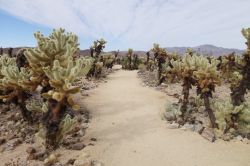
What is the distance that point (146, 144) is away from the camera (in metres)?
8.52

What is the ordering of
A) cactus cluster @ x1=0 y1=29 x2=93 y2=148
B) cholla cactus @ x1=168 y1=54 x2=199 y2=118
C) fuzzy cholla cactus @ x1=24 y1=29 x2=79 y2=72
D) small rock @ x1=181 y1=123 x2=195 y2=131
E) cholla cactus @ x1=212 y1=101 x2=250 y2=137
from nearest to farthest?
cactus cluster @ x1=0 y1=29 x2=93 y2=148, fuzzy cholla cactus @ x1=24 y1=29 x2=79 y2=72, cholla cactus @ x1=212 y1=101 x2=250 y2=137, small rock @ x1=181 y1=123 x2=195 y2=131, cholla cactus @ x1=168 y1=54 x2=199 y2=118

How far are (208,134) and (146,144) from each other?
6.35 feet

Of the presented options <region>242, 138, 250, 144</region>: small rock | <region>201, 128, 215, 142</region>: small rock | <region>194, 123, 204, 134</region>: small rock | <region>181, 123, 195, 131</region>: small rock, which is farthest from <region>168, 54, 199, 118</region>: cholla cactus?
<region>242, 138, 250, 144</region>: small rock

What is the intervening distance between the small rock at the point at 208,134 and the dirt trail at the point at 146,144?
158mm

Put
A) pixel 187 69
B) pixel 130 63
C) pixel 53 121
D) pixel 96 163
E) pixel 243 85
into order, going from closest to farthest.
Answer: pixel 96 163, pixel 53 121, pixel 187 69, pixel 243 85, pixel 130 63

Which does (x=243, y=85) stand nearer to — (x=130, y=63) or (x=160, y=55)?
(x=160, y=55)

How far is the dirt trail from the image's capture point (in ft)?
25.2

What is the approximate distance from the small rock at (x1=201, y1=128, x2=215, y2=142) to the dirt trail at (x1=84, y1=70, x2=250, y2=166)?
0.16 meters

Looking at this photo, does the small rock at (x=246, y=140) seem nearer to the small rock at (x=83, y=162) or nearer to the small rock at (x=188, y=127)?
the small rock at (x=188, y=127)

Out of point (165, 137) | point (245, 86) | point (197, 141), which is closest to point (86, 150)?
point (165, 137)

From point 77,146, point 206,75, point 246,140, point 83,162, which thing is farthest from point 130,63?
point 83,162

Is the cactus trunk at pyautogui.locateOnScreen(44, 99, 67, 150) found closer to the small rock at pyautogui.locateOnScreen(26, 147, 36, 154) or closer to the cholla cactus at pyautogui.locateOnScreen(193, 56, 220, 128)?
the small rock at pyautogui.locateOnScreen(26, 147, 36, 154)

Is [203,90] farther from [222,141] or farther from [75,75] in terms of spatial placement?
[75,75]

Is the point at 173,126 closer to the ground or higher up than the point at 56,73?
closer to the ground
